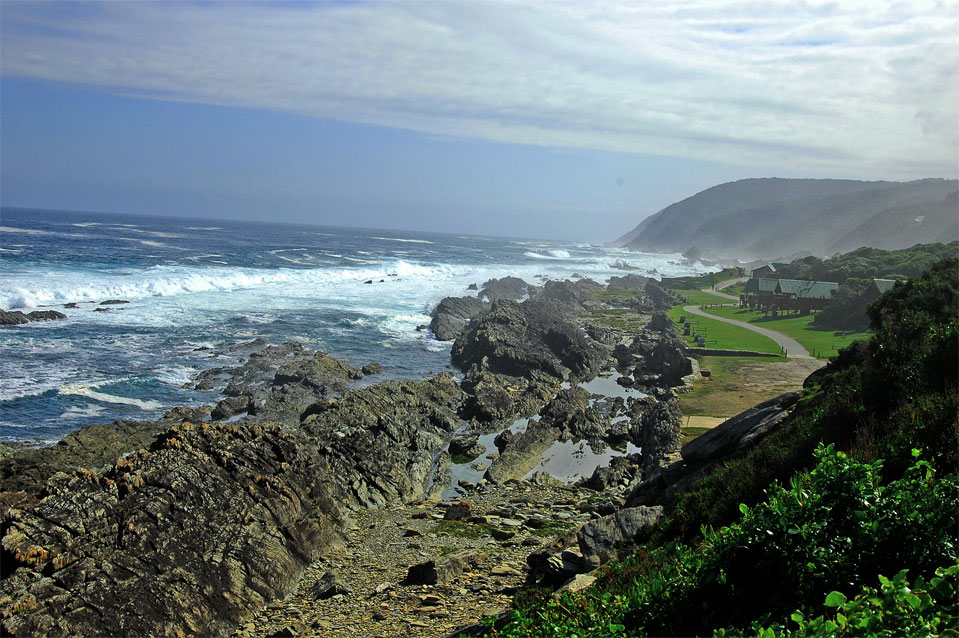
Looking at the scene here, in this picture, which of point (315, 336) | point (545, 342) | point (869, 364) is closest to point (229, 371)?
point (315, 336)

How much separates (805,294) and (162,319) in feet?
193

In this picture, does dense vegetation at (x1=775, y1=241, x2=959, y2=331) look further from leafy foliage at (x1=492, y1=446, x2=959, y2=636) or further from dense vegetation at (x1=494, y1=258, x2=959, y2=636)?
leafy foliage at (x1=492, y1=446, x2=959, y2=636)

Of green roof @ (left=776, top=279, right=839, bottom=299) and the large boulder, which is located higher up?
green roof @ (left=776, top=279, right=839, bottom=299)

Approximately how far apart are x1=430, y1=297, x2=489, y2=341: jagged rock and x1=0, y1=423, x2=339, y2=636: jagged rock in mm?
33224

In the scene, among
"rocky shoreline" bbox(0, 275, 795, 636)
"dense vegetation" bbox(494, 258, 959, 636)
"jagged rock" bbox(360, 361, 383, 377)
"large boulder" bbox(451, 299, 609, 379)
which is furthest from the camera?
"large boulder" bbox(451, 299, 609, 379)

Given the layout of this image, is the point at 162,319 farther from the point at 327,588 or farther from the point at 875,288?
the point at 875,288

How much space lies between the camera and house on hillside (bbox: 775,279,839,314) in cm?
5944

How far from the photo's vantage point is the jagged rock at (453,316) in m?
51.8

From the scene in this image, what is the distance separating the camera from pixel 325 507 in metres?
18.7

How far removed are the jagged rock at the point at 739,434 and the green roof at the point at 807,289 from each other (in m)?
47.2

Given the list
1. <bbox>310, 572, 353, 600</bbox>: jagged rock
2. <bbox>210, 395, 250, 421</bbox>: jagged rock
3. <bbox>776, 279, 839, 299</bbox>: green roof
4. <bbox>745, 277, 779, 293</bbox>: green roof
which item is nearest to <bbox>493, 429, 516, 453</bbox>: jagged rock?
<bbox>210, 395, 250, 421</bbox>: jagged rock

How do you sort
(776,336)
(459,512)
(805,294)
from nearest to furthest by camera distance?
(459,512)
(776,336)
(805,294)

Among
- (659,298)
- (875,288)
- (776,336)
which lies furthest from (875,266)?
(776,336)

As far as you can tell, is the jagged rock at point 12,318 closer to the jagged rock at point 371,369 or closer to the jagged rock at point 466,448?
the jagged rock at point 371,369
